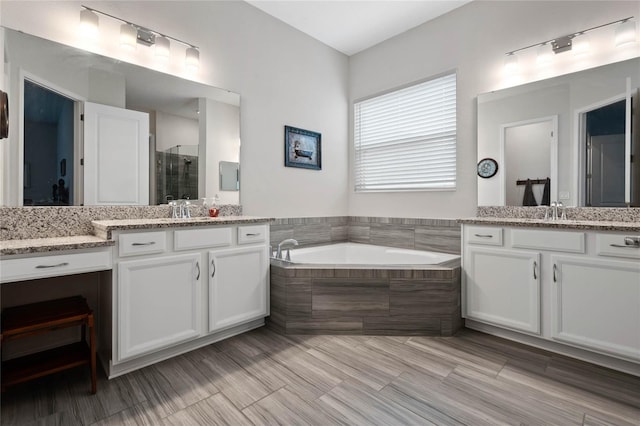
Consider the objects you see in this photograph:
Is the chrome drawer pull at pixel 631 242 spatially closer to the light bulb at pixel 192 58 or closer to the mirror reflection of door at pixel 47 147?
→ the light bulb at pixel 192 58

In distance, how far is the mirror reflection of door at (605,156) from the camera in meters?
2.25

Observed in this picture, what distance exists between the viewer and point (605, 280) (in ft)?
6.29

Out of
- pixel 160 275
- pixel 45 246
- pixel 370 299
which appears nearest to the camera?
pixel 45 246

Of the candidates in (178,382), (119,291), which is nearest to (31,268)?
(119,291)

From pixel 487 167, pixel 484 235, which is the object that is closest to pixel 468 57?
pixel 487 167

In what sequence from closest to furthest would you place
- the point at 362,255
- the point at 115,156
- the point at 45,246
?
the point at 45,246 < the point at 115,156 < the point at 362,255

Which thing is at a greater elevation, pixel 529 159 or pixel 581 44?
pixel 581 44

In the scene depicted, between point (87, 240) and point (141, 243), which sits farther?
point (141, 243)

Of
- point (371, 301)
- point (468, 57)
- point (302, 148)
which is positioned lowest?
point (371, 301)

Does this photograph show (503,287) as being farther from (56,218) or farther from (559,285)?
(56,218)

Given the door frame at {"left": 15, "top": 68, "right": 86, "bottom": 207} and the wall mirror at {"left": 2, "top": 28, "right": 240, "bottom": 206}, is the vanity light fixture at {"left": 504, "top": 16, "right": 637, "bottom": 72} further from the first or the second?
the door frame at {"left": 15, "top": 68, "right": 86, "bottom": 207}

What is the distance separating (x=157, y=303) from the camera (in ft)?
6.46

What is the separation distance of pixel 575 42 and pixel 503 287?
1956 millimetres

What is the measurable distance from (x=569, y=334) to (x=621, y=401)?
46cm
